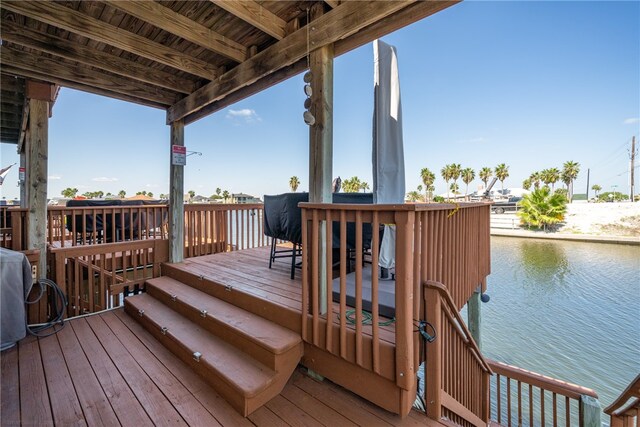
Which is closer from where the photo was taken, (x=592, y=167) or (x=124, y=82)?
(x=124, y=82)

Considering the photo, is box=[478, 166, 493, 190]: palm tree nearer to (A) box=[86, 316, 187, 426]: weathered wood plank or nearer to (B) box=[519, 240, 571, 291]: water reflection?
(B) box=[519, 240, 571, 291]: water reflection

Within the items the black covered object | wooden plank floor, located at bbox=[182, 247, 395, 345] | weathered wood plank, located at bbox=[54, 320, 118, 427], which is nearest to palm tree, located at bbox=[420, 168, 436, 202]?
wooden plank floor, located at bbox=[182, 247, 395, 345]

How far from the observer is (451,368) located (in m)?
1.82

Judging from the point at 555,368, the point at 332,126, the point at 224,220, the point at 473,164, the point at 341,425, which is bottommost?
the point at 555,368

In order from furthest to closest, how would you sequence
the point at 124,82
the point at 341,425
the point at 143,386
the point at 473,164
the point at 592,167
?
the point at 592,167
the point at 473,164
the point at 124,82
the point at 143,386
the point at 341,425

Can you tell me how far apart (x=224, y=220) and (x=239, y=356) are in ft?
10.3

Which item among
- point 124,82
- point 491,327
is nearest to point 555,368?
point 491,327

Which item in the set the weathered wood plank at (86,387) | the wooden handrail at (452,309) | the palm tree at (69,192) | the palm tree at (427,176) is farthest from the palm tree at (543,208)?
the palm tree at (69,192)

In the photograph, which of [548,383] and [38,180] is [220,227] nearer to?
[38,180]

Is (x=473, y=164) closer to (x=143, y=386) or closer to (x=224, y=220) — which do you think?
(x=224, y=220)

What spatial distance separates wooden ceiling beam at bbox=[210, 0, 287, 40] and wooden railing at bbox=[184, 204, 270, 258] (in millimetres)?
3053

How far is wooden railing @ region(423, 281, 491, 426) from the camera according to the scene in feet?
4.94

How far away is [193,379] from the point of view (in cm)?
196

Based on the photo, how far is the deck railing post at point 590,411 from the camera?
2492 mm
